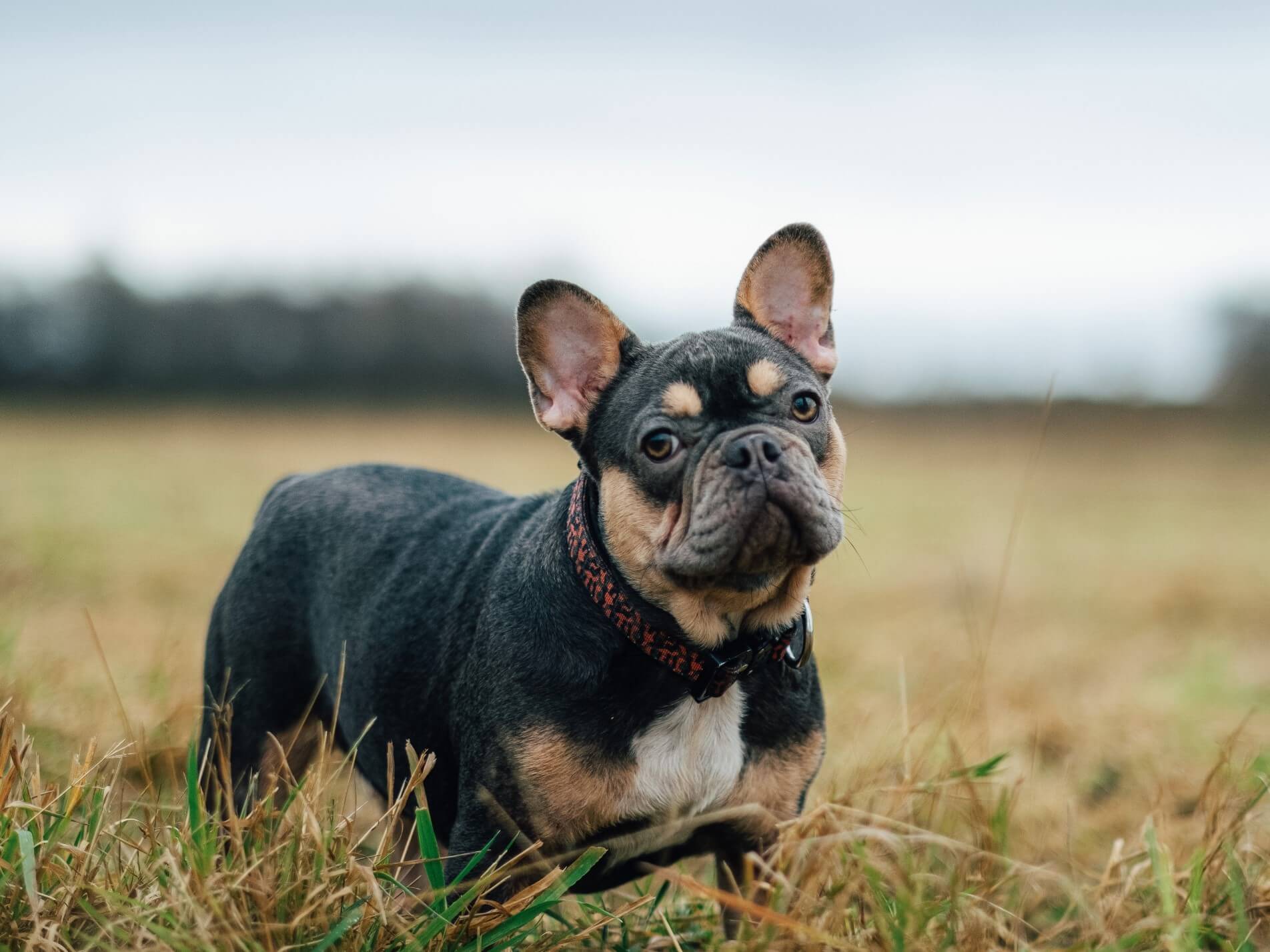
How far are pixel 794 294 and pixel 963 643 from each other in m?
6.26

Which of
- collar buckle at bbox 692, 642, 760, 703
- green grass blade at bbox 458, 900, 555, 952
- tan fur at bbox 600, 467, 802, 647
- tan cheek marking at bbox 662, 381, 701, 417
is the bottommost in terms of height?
green grass blade at bbox 458, 900, 555, 952

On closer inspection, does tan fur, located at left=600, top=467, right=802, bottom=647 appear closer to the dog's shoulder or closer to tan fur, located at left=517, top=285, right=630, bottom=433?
tan fur, located at left=517, top=285, right=630, bottom=433

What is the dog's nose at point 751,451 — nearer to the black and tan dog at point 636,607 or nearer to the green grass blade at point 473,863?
the black and tan dog at point 636,607

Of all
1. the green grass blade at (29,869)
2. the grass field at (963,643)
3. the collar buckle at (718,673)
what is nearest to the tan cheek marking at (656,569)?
the collar buckle at (718,673)

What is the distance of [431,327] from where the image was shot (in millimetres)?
49781

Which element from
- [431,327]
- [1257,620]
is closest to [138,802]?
[1257,620]

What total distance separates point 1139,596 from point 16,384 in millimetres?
42167

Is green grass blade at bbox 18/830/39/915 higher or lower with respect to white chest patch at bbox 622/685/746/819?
lower

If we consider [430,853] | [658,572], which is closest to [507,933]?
[430,853]

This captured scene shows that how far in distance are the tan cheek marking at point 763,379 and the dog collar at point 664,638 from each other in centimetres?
69

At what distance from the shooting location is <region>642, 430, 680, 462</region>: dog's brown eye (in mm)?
3240

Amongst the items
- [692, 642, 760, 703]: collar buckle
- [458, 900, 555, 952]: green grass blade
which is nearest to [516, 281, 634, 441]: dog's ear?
[692, 642, 760, 703]: collar buckle

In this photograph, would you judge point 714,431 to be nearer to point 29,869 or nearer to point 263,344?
point 29,869

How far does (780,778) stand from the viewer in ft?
10.7
